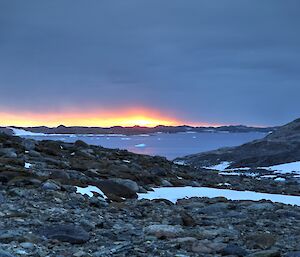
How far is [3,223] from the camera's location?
6.69 m

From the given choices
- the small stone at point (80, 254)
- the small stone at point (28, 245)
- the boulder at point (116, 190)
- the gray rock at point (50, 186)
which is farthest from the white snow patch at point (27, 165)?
the small stone at point (80, 254)

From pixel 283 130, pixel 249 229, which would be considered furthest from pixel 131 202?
pixel 283 130

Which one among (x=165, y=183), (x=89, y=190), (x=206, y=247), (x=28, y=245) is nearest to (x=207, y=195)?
(x=165, y=183)

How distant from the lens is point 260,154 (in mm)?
56000

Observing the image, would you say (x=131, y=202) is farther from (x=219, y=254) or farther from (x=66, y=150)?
(x=66, y=150)

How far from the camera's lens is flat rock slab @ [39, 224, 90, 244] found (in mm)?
6145

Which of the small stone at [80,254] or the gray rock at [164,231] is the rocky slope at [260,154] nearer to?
the gray rock at [164,231]

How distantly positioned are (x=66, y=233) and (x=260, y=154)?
169ft

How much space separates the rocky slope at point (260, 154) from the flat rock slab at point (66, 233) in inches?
1752

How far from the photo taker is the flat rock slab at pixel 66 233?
6145mm

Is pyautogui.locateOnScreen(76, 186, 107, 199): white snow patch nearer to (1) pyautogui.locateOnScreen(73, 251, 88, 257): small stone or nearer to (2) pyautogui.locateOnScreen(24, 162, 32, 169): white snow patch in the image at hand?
(2) pyautogui.locateOnScreen(24, 162, 32, 169): white snow patch

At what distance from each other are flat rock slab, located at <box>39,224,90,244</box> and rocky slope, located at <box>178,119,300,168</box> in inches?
1752

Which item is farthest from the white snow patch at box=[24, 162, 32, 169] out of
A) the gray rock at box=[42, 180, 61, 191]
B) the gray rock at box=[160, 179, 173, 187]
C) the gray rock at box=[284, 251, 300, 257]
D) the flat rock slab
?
the gray rock at box=[284, 251, 300, 257]

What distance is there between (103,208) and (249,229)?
A: 8.68 feet
